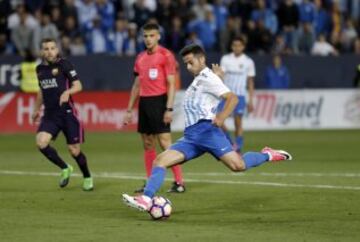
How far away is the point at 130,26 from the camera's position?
29312 millimetres

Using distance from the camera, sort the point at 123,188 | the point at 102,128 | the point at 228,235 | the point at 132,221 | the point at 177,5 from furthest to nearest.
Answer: the point at 177,5 < the point at 102,128 < the point at 123,188 < the point at 132,221 < the point at 228,235

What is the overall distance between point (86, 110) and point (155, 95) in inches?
494

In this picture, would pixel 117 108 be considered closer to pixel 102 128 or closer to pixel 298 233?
pixel 102 128

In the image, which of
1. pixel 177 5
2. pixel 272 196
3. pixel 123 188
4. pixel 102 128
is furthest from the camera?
pixel 177 5

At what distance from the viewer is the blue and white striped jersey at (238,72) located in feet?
70.8

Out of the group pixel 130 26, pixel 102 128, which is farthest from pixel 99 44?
pixel 102 128

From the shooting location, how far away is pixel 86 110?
2748 cm

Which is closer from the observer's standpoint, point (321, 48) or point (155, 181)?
point (155, 181)

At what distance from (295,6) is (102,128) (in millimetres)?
7615

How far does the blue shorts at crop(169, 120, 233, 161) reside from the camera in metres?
12.3

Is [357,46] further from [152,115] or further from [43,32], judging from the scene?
[152,115]

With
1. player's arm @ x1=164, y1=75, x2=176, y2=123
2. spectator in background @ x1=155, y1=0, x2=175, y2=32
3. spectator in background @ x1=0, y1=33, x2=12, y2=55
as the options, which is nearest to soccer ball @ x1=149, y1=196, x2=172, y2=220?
player's arm @ x1=164, y1=75, x2=176, y2=123

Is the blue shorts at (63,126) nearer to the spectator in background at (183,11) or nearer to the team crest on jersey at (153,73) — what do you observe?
the team crest on jersey at (153,73)

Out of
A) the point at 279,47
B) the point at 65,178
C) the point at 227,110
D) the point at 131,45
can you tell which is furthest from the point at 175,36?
the point at 227,110
